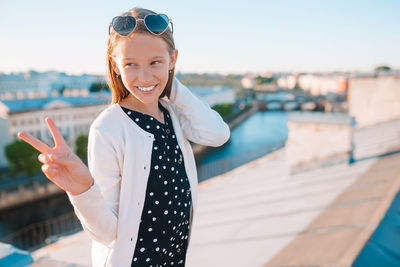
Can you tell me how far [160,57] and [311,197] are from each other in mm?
2934

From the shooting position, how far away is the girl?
68 cm

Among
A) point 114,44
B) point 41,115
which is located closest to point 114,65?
point 114,44

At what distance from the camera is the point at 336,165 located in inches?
177

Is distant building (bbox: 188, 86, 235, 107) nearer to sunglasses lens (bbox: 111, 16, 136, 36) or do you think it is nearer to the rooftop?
the rooftop

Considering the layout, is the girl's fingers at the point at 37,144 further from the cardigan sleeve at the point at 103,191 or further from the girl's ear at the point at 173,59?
the girl's ear at the point at 173,59

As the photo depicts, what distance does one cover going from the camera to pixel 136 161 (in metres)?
0.76

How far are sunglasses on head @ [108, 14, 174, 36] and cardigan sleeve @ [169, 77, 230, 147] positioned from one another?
0.60 ft

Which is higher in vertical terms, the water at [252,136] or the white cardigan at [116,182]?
the white cardigan at [116,182]

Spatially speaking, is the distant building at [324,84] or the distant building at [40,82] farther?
the distant building at [40,82]

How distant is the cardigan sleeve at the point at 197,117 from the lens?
2.98 ft

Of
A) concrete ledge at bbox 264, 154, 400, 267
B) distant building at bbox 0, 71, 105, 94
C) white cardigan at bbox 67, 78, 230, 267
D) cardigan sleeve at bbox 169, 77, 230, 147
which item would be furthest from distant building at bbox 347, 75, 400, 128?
distant building at bbox 0, 71, 105, 94

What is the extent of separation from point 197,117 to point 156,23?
27 cm

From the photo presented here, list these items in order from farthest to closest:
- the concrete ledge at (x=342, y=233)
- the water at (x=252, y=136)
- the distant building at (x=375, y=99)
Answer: the water at (x=252, y=136)
the distant building at (x=375, y=99)
the concrete ledge at (x=342, y=233)

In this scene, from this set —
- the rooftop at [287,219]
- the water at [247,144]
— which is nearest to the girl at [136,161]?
the rooftop at [287,219]
